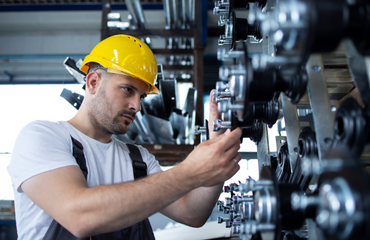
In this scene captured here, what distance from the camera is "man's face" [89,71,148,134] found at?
135 centimetres

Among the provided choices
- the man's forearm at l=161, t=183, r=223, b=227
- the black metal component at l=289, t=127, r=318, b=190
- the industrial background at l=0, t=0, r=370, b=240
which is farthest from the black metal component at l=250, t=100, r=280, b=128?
the man's forearm at l=161, t=183, r=223, b=227

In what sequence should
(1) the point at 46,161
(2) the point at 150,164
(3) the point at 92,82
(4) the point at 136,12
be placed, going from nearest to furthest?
1. (1) the point at 46,161
2. (3) the point at 92,82
3. (2) the point at 150,164
4. (4) the point at 136,12

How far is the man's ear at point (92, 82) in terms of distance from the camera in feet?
4.62

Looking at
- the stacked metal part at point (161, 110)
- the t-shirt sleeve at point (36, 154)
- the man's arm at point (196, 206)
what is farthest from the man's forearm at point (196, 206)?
the stacked metal part at point (161, 110)

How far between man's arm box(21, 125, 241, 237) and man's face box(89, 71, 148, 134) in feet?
1.76

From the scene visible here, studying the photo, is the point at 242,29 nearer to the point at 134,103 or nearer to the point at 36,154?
the point at 134,103

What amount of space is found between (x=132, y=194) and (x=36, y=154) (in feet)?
1.24

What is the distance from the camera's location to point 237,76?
0.55 meters

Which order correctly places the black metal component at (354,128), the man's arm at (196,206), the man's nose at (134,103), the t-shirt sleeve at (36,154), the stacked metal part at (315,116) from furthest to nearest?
the man's nose at (134,103)
the man's arm at (196,206)
the t-shirt sleeve at (36,154)
the black metal component at (354,128)
the stacked metal part at (315,116)

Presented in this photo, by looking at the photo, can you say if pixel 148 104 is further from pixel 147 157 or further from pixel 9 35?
pixel 9 35

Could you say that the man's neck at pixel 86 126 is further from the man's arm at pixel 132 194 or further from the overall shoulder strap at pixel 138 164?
the man's arm at pixel 132 194

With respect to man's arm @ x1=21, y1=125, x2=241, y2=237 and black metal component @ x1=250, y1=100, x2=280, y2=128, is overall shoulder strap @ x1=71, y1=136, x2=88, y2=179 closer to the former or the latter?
man's arm @ x1=21, y1=125, x2=241, y2=237

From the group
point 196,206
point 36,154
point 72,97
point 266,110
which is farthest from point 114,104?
point 72,97

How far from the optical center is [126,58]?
4.60 ft
